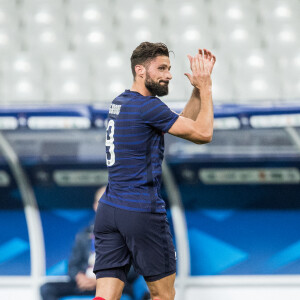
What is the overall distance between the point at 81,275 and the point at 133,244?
219 centimetres

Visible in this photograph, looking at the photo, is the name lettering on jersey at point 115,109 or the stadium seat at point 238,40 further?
the stadium seat at point 238,40

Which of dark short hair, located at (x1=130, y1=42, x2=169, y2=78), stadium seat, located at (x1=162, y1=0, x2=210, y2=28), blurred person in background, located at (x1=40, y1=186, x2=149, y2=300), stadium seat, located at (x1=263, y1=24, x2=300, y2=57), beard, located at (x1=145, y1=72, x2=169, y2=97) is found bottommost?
blurred person in background, located at (x1=40, y1=186, x2=149, y2=300)

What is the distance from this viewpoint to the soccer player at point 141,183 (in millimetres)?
2002

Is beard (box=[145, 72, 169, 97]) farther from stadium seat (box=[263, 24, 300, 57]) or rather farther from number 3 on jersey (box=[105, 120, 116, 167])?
stadium seat (box=[263, 24, 300, 57])

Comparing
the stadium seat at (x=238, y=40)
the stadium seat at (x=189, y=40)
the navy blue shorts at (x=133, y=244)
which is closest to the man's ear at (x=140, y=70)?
the navy blue shorts at (x=133, y=244)

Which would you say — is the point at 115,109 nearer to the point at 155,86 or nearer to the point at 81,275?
the point at 155,86

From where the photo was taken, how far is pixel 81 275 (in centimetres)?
407

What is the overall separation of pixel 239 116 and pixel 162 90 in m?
1.89

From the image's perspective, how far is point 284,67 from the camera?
180 inches

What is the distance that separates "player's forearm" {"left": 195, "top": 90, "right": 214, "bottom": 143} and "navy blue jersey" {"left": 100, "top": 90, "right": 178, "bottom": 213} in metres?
0.10

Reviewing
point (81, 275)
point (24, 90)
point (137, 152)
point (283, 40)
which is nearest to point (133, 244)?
point (137, 152)

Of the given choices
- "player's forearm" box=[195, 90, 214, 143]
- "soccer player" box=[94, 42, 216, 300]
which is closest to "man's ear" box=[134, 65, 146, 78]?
"soccer player" box=[94, 42, 216, 300]

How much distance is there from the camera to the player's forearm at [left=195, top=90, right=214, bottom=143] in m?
1.95

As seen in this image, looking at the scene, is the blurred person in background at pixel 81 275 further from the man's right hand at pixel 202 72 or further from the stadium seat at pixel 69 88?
the man's right hand at pixel 202 72
